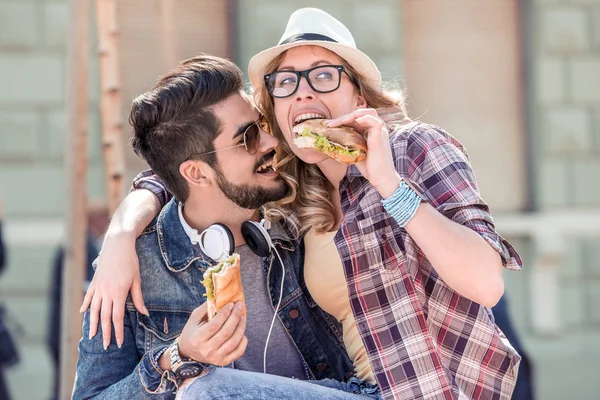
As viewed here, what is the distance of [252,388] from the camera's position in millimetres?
2971

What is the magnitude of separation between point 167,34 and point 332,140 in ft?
5.30

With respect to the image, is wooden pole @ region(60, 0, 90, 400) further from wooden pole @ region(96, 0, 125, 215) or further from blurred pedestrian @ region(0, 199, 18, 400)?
blurred pedestrian @ region(0, 199, 18, 400)

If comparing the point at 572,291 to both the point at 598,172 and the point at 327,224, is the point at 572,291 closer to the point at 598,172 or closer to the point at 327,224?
the point at 598,172

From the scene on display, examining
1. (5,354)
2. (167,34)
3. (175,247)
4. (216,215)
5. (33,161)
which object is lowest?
(5,354)

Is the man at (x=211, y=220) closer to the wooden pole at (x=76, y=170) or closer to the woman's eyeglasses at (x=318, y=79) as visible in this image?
the woman's eyeglasses at (x=318, y=79)

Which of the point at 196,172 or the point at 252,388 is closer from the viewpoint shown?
the point at 252,388

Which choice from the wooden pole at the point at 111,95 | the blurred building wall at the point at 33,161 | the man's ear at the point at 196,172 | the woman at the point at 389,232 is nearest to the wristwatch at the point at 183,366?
the woman at the point at 389,232

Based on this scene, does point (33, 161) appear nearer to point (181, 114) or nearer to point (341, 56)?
point (181, 114)

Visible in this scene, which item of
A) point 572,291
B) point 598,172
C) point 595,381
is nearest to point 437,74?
point 598,172

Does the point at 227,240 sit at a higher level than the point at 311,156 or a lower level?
lower

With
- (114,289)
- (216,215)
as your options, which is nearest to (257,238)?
(216,215)

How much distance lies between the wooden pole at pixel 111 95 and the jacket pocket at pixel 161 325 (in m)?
0.95

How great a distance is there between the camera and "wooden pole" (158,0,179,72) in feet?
14.0

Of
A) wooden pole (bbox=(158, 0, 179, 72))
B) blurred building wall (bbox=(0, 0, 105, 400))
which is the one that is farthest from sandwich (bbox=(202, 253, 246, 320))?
blurred building wall (bbox=(0, 0, 105, 400))
